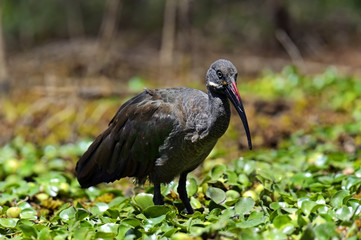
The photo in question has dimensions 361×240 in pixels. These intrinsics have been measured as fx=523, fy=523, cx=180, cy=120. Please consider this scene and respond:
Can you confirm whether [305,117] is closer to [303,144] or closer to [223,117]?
[303,144]

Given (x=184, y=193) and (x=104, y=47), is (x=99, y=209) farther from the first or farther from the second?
(x=104, y=47)

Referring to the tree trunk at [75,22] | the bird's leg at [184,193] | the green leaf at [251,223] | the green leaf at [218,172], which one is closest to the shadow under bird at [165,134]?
the bird's leg at [184,193]

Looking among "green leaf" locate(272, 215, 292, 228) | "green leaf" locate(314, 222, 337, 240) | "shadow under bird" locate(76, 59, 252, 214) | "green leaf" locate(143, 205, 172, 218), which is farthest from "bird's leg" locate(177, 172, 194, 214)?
"green leaf" locate(314, 222, 337, 240)

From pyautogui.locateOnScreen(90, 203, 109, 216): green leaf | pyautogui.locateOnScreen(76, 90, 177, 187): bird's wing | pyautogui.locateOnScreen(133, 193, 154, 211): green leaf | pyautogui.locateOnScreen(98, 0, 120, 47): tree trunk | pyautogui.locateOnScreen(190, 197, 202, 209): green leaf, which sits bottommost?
pyautogui.locateOnScreen(190, 197, 202, 209): green leaf

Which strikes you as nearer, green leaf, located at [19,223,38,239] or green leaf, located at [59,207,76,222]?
green leaf, located at [19,223,38,239]

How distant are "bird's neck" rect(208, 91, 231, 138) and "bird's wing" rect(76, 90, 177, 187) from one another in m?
0.36

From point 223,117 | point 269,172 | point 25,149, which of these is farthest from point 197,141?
point 25,149

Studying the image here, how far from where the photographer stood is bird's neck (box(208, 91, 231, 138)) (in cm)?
423

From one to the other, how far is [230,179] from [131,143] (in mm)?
1044

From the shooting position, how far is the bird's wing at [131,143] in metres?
4.54

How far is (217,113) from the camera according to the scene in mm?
4234

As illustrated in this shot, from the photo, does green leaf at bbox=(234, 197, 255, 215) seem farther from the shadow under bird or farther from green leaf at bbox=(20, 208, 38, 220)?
green leaf at bbox=(20, 208, 38, 220)

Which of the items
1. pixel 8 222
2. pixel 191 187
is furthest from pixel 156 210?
pixel 8 222

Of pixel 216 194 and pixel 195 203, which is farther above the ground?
pixel 216 194
